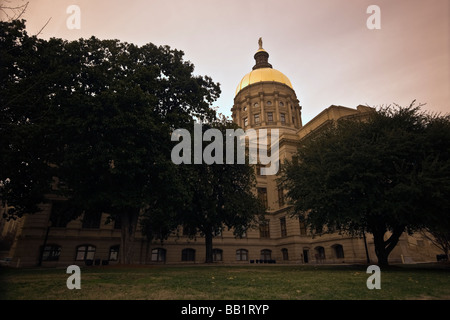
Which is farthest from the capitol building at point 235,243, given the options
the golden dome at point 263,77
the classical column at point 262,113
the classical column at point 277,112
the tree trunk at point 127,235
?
the golden dome at point 263,77

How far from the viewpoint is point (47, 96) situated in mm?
16281

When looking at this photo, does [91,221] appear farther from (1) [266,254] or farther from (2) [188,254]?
(1) [266,254]

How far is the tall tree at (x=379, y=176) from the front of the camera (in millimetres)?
15148

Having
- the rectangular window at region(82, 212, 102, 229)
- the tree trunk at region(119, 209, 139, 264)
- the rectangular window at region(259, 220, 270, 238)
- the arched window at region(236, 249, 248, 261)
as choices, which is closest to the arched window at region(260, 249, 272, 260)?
the rectangular window at region(259, 220, 270, 238)

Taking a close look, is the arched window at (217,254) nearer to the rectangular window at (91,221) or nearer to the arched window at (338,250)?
the arched window at (338,250)

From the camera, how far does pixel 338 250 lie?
33688 mm

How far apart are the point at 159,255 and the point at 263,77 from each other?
1826 inches

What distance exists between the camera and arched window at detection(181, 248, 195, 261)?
36.6 m

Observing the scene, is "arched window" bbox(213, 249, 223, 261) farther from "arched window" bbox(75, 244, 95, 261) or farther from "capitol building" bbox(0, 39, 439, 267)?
"arched window" bbox(75, 244, 95, 261)

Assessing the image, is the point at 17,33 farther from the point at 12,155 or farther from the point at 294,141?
the point at 294,141

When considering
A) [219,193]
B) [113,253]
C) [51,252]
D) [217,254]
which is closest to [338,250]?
[217,254]

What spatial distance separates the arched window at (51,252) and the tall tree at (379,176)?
90.3 ft

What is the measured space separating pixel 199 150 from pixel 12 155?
1238 centimetres
